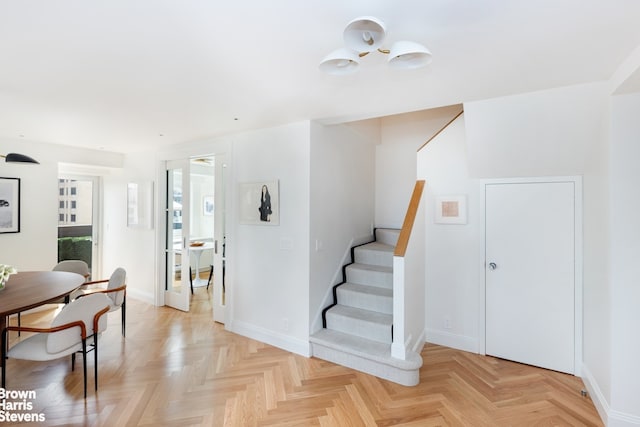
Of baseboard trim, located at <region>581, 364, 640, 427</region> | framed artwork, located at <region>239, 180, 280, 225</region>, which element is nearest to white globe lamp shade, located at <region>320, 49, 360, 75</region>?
framed artwork, located at <region>239, 180, 280, 225</region>

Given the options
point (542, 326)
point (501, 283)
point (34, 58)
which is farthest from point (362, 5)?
point (542, 326)

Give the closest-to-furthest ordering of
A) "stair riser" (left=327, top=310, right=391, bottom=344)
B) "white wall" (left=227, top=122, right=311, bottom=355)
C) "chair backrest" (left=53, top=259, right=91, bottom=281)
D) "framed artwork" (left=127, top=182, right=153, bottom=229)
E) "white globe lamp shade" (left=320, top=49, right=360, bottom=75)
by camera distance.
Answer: "white globe lamp shade" (left=320, top=49, right=360, bottom=75) → "stair riser" (left=327, top=310, right=391, bottom=344) → "white wall" (left=227, top=122, right=311, bottom=355) → "chair backrest" (left=53, top=259, right=91, bottom=281) → "framed artwork" (left=127, top=182, right=153, bottom=229)

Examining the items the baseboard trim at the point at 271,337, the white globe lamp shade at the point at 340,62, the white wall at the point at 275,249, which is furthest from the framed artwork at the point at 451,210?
the white globe lamp shade at the point at 340,62

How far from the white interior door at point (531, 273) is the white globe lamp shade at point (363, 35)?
2.47 m

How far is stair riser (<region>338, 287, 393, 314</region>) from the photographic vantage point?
3266mm

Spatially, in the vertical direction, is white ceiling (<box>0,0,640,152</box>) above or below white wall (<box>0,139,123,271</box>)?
above

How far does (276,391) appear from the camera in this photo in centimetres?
255

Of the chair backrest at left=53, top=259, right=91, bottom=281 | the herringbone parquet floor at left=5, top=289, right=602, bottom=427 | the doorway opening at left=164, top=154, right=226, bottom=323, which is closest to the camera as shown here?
the herringbone parquet floor at left=5, top=289, right=602, bottom=427

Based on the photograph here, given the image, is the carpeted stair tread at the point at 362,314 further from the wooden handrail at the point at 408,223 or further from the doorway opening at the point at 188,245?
the doorway opening at the point at 188,245

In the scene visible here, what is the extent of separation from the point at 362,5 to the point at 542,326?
10.9ft

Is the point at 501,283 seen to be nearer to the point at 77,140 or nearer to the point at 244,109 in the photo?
the point at 244,109

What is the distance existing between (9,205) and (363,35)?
202 inches

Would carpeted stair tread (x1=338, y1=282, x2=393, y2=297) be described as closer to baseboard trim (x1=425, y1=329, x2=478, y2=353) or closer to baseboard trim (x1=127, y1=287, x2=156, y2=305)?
baseboard trim (x1=425, y1=329, x2=478, y2=353)

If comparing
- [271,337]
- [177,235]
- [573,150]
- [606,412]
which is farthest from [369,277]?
[177,235]
